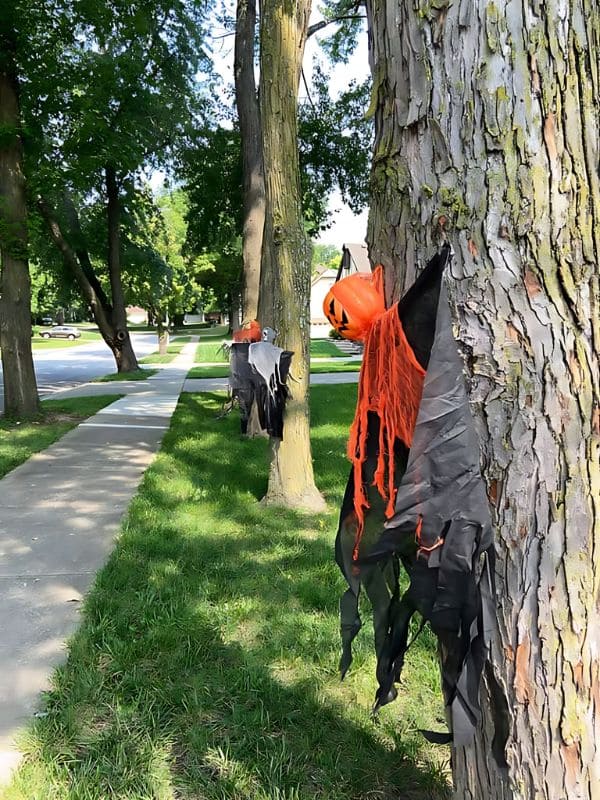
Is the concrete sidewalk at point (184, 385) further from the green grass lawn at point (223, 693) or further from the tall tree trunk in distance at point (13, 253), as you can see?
the green grass lawn at point (223, 693)

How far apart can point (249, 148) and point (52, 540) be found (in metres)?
6.51

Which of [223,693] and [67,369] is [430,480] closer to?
[223,693]

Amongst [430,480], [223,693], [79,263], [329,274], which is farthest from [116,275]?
[329,274]

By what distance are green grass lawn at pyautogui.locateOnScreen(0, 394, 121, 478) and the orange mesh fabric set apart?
5.92 meters

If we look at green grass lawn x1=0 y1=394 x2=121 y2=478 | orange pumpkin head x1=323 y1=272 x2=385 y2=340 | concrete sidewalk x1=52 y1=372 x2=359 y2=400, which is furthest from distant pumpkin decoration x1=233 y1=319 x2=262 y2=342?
concrete sidewalk x1=52 y1=372 x2=359 y2=400

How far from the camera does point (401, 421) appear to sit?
149 cm

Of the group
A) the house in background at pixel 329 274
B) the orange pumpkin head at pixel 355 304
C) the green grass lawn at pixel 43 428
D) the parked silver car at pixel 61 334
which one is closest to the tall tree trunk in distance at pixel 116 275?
the green grass lawn at pixel 43 428

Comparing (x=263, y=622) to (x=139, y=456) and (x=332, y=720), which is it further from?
(x=139, y=456)

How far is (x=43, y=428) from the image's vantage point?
9.43 m

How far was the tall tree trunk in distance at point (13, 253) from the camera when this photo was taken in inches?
370

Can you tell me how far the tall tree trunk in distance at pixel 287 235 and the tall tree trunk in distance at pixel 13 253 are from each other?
18.6ft

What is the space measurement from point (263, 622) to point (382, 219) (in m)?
2.50

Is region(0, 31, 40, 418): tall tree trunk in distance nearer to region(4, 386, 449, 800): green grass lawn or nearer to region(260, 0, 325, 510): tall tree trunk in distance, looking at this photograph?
region(260, 0, 325, 510): tall tree trunk in distance

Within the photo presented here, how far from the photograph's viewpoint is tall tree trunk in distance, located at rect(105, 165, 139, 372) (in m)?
16.2
